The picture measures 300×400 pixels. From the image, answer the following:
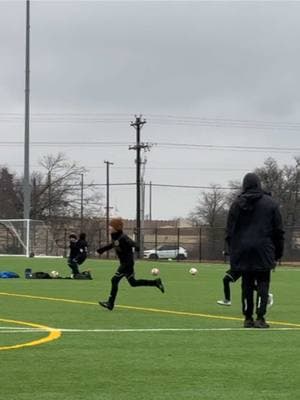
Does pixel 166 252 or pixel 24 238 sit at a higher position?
pixel 24 238

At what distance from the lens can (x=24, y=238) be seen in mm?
53375

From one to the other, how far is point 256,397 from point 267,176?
84510 millimetres

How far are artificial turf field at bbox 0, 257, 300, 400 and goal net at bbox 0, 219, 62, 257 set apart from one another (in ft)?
125

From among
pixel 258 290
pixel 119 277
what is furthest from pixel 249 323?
pixel 119 277

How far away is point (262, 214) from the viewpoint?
35.8 feet

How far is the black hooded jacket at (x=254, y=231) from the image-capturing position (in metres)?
10.8

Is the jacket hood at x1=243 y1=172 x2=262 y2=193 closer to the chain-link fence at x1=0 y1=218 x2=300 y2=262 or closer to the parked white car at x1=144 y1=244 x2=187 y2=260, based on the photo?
the chain-link fence at x1=0 y1=218 x2=300 y2=262

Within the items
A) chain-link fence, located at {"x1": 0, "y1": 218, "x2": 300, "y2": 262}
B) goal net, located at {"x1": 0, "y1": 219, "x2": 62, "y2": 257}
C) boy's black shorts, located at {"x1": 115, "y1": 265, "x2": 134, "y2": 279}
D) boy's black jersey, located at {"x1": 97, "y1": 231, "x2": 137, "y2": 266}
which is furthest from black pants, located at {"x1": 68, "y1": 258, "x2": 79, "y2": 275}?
chain-link fence, located at {"x1": 0, "y1": 218, "x2": 300, "y2": 262}

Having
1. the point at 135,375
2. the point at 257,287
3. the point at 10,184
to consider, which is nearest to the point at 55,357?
the point at 135,375

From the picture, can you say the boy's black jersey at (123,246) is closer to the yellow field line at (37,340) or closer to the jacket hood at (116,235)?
the jacket hood at (116,235)

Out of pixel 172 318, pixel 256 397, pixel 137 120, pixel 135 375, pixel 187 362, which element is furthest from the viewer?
pixel 137 120

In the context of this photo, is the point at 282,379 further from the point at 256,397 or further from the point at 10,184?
the point at 10,184

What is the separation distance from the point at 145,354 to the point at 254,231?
304cm

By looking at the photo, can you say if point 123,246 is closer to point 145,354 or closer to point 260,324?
point 260,324
